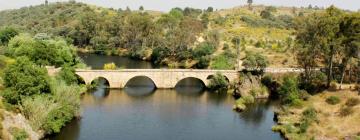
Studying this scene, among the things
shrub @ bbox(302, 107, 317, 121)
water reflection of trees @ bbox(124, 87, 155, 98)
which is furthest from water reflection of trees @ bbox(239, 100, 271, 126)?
water reflection of trees @ bbox(124, 87, 155, 98)

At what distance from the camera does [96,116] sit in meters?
80.6

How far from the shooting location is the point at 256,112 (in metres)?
88.1


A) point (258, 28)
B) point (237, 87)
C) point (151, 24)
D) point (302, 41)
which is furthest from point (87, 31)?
point (302, 41)

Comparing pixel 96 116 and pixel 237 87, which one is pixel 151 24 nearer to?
pixel 237 87

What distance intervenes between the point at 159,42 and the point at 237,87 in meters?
55.8

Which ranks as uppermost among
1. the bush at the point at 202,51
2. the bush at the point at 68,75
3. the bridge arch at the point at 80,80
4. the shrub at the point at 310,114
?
the bush at the point at 202,51

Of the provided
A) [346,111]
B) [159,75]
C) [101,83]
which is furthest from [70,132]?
[346,111]

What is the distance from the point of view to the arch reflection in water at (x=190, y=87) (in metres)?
104

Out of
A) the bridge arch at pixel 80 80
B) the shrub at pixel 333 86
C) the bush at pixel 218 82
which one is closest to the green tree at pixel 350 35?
the shrub at pixel 333 86

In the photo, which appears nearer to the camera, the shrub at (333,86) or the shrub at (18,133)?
the shrub at (18,133)

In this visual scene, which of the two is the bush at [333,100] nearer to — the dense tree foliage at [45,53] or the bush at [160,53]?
the dense tree foliage at [45,53]

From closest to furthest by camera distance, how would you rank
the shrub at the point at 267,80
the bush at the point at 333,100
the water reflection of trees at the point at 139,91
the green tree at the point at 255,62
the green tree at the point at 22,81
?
the green tree at the point at 22,81 < the bush at the point at 333,100 < the water reflection of trees at the point at 139,91 < the shrub at the point at 267,80 < the green tree at the point at 255,62

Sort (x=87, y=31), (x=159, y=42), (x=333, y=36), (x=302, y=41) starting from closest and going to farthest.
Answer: (x=333, y=36) → (x=302, y=41) → (x=159, y=42) → (x=87, y=31)

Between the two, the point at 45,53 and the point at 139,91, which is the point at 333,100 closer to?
the point at 139,91
